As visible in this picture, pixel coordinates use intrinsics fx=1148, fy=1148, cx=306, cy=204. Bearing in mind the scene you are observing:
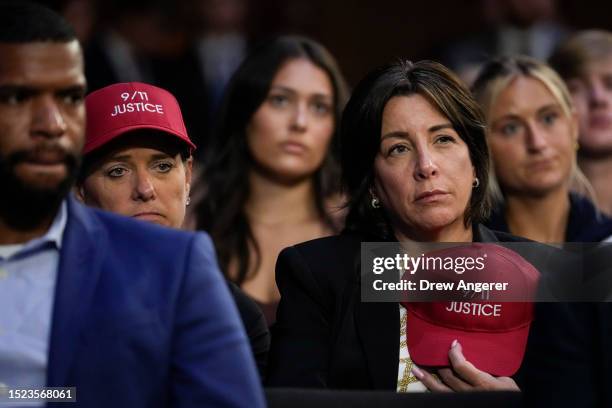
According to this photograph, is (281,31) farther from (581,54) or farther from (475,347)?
(475,347)

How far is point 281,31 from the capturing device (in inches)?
286

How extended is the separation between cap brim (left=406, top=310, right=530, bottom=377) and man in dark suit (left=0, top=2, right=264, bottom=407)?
88 centimetres

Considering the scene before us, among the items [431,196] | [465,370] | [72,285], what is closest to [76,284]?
[72,285]

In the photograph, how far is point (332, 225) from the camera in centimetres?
440

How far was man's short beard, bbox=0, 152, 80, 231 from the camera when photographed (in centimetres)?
221

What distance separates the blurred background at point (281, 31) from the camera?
626 cm

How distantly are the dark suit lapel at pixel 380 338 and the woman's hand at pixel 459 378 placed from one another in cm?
7

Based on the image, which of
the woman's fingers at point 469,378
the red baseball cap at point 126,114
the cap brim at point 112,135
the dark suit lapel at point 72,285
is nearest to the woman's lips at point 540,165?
the woman's fingers at point 469,378

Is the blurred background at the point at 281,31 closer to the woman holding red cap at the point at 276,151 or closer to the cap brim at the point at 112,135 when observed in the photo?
the woman holding red cap at the point at 276,151

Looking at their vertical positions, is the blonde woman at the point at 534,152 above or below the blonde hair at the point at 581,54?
below

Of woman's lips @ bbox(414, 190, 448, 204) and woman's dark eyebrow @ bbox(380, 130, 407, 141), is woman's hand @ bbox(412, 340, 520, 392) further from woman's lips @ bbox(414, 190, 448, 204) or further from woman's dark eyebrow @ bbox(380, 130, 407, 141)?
woman's dark eyebrow @ bbox(380, 130, 407, 141)

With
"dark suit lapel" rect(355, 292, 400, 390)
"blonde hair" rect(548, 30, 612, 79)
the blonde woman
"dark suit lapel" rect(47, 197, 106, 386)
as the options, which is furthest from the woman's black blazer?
"blonde hair" rect(548, 30, 612, 79)

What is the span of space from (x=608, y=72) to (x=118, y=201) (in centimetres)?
248

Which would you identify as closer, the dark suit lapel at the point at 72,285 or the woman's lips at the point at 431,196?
the dark suit lapel at the point at 72,285
